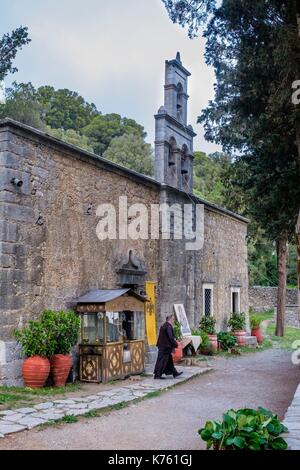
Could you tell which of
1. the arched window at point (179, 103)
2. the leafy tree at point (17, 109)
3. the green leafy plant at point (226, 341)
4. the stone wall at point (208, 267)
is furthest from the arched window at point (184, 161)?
the leafy tree at point (17, 109)

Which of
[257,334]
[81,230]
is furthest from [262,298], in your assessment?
[81,230]

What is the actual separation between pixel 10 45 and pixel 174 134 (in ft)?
29.8

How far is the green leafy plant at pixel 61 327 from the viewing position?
845 cm

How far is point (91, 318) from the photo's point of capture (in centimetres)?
948

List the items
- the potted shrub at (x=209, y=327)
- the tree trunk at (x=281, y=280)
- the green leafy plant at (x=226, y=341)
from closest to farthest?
the potted shrub at (x=209, y=327), the green leafy plant at (x=226, y=341), the tree trunk at (x=281, y=280)

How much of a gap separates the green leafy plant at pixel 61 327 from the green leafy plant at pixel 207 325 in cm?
694

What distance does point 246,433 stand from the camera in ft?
13.1

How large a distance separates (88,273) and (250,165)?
486cm

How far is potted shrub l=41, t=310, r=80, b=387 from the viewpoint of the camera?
8469 millimetres

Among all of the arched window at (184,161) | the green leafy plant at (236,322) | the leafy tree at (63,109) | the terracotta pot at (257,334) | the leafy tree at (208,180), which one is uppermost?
the leafy tree at (63,109)

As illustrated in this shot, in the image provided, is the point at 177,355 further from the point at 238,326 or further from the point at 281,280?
the point at 281,280

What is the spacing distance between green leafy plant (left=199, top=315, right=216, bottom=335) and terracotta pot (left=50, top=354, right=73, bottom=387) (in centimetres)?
719

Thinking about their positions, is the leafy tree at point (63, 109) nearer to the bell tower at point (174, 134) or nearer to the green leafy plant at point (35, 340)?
the bell tower at point (174, 134)

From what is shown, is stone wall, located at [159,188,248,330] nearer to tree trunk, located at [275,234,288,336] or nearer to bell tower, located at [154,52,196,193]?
bell tower, located at [154,52,196,193]
